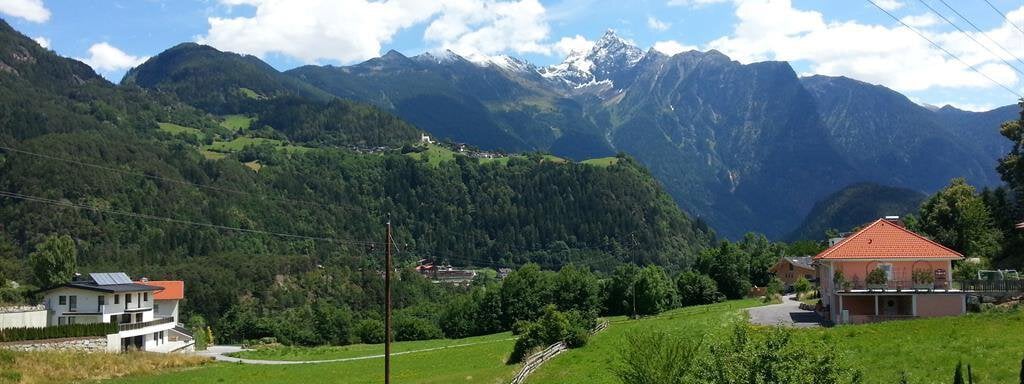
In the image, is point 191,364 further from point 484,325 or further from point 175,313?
point 484,325

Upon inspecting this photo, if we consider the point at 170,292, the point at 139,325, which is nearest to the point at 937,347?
the point at 139,325

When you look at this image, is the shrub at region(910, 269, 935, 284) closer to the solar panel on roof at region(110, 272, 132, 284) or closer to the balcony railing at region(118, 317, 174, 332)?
the balcony railing at region(118, 317, 174, 332)

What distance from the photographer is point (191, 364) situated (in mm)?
63000

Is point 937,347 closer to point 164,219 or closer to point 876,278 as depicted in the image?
point 876,278

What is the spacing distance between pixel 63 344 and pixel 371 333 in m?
51.0

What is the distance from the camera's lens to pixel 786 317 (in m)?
50.5

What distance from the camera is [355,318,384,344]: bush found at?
348 feet

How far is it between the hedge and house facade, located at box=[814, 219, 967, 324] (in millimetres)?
53251

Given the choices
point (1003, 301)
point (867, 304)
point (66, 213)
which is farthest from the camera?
point (66, 213)

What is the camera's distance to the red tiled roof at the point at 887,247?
162ft

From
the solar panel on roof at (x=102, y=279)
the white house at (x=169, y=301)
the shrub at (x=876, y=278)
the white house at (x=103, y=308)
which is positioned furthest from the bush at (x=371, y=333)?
the shrub at (x=876, y=278)

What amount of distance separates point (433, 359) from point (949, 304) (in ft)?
118

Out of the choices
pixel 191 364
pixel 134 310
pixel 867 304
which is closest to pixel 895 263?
pixel 867 304

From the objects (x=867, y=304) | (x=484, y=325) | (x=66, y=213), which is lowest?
(x=484, y=325)
